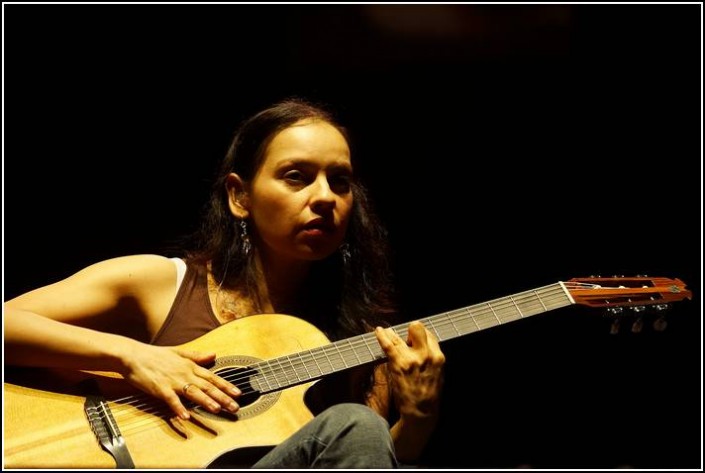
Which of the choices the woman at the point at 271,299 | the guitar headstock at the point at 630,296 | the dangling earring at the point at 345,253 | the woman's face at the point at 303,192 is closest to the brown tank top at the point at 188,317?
the woman at the point at 271,299

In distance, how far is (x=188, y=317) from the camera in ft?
5.11

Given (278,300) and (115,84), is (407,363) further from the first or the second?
(115,84)

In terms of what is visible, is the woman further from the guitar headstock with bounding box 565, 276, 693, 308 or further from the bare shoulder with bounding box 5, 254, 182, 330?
the guitar headstock with bounding box 565, 276, 693, 308

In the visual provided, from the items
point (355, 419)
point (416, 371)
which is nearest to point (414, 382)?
point (416, 371)

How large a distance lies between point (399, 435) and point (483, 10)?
117cm

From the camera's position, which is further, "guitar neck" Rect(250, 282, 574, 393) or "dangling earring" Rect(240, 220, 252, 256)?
"dangling earring" Rect(240, 220, 252, 256)

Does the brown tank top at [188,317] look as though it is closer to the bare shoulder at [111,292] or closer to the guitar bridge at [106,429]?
the bare shoulder at [111,292]

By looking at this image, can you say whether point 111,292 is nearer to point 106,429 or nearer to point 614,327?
point 106,429

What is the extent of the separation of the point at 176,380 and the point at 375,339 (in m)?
0.45

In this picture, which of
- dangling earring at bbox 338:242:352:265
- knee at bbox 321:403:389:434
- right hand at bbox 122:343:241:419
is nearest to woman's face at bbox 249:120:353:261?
dangling earring at bbox 338:242:352:265

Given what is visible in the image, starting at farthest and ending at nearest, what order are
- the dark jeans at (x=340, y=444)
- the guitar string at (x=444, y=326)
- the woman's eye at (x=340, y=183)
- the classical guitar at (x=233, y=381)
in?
the woman's eye at (x=340, y=183) → the guitar string at (x=444, y=326) → the classical guitar at (x=233, y=381) → the dark jeans at (x=340, y=444)

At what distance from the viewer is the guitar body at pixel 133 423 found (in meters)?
1.24

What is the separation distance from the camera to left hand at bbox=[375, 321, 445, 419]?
1443mm

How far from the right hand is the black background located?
57 centimetres
